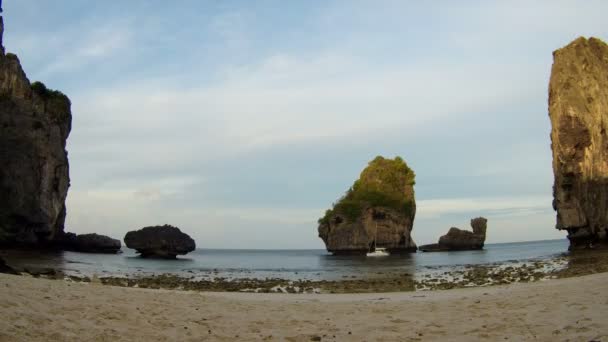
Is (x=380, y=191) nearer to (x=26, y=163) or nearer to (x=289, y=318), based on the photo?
(x=26, y=163)

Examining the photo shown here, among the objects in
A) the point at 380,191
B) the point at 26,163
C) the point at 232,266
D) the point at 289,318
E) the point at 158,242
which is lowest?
the point at 232,266

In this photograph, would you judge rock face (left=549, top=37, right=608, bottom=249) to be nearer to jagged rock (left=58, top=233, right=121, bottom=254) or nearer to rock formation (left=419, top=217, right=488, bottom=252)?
rock formation (left=419, top=217, right=488, bottom=252)

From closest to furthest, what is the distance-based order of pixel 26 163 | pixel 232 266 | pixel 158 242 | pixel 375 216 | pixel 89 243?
pixel 232 266 < pixel 26 163 < pixel 158 242 < pixel 89 243 < pixel 375 216

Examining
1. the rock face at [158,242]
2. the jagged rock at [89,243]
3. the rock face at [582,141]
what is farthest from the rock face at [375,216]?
the jagged rock at [89,243]

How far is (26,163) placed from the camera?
69.1 m

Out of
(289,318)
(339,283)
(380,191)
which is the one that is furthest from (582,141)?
(289,318)

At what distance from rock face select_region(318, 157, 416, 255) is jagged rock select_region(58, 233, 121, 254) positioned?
5588 centimetres

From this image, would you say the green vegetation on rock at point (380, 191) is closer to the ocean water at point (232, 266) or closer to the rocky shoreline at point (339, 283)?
the ocean water at point (232, 266)

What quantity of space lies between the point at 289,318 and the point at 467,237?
122 meters

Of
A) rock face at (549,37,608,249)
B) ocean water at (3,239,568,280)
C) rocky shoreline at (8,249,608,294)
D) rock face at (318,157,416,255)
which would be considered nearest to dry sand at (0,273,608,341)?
rocky shoreline at (8,249,608,294)

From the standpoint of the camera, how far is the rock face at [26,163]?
217 feet

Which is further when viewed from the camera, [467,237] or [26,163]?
[467,237]

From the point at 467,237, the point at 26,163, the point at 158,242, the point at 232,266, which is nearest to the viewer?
the point at 232,266

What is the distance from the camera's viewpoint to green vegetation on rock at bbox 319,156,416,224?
124 m
